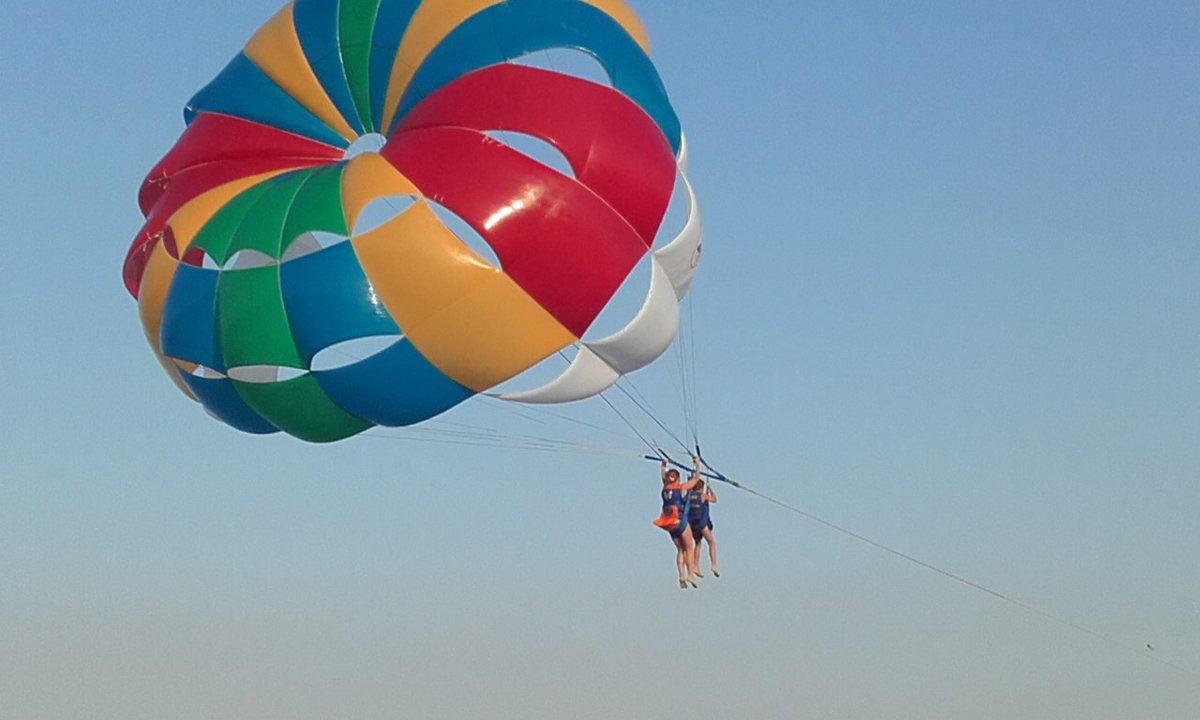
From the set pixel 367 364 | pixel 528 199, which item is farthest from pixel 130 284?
pixel 528 199

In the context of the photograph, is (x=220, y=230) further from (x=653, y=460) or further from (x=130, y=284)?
(x=653, y=460)

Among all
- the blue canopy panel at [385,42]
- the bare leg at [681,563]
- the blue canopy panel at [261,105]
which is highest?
the blue canopy panel at [385,42]

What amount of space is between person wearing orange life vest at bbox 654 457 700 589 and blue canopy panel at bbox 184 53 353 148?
4.00 meters

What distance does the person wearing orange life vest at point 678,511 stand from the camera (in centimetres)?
1648

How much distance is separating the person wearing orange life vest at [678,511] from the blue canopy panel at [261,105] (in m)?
4.00

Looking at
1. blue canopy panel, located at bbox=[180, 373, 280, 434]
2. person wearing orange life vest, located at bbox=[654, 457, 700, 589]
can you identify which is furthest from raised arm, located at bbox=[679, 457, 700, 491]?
blue canopy panel, located at bbox=[180, 373, 280, 434]

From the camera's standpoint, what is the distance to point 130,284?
58.4 ft

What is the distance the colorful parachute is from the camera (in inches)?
606

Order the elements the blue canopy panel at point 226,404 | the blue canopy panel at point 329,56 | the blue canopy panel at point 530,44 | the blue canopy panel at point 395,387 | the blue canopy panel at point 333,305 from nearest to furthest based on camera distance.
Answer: the blue canopy panel at point 333,305
the blue canopy panel at point 395,387
the blue canopy panel at point 530,44
the blue canopy panel at point 226,404
the blue canopy panel at point 329,56

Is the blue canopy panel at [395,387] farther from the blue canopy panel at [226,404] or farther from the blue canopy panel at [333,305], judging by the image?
the blue canopy panel at [226,404]

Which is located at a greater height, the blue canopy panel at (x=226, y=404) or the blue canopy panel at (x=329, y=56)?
the blue canopy panel at (x=329, y=56)

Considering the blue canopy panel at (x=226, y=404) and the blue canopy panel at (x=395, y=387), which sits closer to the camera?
the blue canopy panel at (x=395, y=387)

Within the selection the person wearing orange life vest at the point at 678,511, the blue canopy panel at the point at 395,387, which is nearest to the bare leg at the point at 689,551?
the person wearing orange life vest at the point at 678,511

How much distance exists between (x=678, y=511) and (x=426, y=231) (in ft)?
10.4
